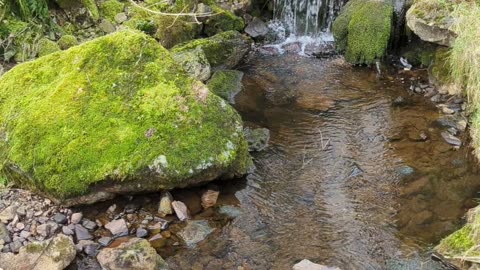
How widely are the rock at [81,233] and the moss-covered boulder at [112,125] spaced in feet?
1.12

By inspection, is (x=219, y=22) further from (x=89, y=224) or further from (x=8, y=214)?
(x=8, y=214)

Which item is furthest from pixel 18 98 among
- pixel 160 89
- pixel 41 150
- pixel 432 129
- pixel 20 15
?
pixel 432 129

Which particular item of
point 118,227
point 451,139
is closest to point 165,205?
point 118,227

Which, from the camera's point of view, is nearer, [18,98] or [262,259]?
[262,259]

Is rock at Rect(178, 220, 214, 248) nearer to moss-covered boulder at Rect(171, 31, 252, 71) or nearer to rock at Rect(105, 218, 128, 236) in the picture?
rock at Rect(105, 218, 128, 236)

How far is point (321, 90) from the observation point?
8000 millimetres

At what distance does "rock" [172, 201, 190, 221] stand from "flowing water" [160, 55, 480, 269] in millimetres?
385

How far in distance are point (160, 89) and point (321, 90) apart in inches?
131

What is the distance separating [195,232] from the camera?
482 centimetres

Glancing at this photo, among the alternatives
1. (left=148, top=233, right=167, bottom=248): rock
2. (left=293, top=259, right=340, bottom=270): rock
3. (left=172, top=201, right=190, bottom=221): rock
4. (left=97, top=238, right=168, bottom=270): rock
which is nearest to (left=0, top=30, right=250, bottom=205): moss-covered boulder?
(left=172, top=201, right=190, bottom=221): rock

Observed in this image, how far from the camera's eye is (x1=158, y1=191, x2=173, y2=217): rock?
5055 millimetres

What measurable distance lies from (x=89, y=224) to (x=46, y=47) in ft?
12.7

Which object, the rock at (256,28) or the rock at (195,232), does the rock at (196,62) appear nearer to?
the rock at (256,28)

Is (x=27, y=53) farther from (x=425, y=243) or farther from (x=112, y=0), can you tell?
(x=425, y=243)
